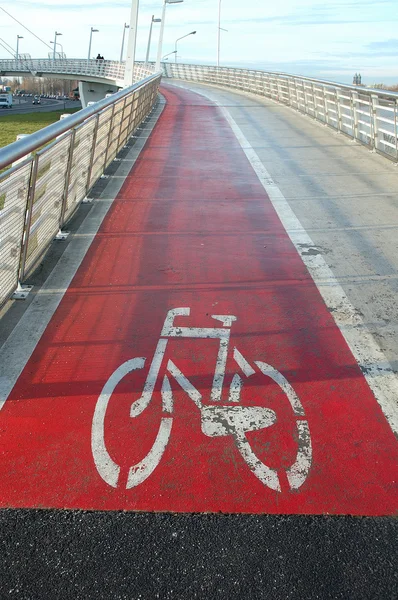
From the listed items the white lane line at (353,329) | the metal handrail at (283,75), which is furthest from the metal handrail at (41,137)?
the metal handrail at (283,75)

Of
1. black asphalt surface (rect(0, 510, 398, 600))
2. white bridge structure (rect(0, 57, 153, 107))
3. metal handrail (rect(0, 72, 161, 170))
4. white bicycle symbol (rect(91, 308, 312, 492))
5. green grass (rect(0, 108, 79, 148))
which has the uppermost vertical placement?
white bridge structure (rect(0, 57, 153, 107))

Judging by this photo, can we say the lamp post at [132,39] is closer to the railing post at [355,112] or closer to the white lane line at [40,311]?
the railing post at [355,112]

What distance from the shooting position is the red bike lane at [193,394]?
3.26 metres

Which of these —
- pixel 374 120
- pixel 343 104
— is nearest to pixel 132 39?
pixel 343 104

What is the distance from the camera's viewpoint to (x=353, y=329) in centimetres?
511

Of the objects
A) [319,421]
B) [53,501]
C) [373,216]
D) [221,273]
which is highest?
[373,216]

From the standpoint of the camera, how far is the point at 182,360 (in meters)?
4.55

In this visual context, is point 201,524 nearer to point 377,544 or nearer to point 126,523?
point 126,523

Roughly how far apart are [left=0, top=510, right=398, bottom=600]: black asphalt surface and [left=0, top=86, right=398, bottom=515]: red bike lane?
122 mm

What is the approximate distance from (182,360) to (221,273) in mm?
1943

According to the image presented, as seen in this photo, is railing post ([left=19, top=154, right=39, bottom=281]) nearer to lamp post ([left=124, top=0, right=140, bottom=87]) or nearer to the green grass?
lamp post ([left=124, top=0, right=140, bottom=87])

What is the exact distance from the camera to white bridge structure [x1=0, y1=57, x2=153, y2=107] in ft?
257

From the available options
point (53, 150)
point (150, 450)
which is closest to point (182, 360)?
point (150, 450)

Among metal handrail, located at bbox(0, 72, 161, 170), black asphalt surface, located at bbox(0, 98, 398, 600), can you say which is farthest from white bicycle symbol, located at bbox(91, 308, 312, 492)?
metal handrail, located at bbox(0, 72, 161, 170)
